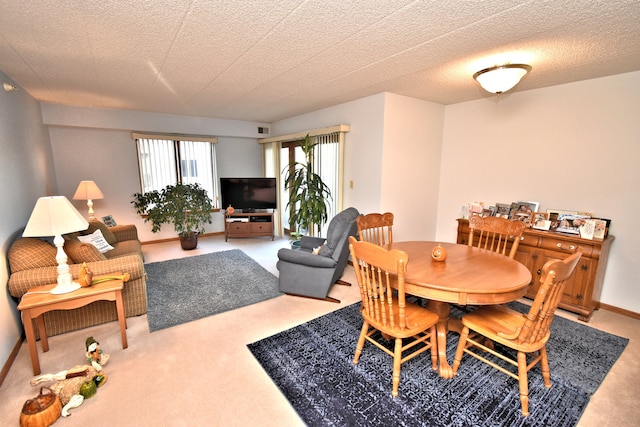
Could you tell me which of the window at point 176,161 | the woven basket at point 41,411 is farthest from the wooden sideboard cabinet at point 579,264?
the window at point 176,161

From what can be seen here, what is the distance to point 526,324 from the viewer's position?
170 centimetres

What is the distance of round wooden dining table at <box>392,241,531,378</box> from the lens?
180 centimetres

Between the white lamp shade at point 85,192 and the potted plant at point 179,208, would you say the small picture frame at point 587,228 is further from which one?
the white lamp shade at point 85,192

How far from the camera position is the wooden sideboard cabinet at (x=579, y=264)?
2809mm

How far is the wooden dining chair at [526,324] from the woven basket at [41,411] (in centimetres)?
254

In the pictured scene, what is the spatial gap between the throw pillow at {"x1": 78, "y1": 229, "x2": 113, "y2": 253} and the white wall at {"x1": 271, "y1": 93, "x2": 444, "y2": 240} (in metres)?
3.24

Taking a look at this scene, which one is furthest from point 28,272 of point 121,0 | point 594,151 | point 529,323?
point 594,151

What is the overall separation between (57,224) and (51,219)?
0.05m

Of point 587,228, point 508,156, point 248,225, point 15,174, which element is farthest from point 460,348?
point 248,225

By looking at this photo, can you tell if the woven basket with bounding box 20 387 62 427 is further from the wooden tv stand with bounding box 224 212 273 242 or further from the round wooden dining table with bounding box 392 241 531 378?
the wooden tv stand with bounding box 224 212 273 242

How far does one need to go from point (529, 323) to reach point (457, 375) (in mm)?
703

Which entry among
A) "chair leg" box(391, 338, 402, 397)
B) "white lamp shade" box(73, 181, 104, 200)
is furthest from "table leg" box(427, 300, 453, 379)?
"white lamp shade" box(73, 181, 104, 200)

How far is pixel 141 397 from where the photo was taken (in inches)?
74.4

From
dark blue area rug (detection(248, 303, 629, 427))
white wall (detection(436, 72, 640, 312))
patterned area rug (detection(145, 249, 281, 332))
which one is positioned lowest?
dark blue area rug (detection(248, 303, 629, 427))
